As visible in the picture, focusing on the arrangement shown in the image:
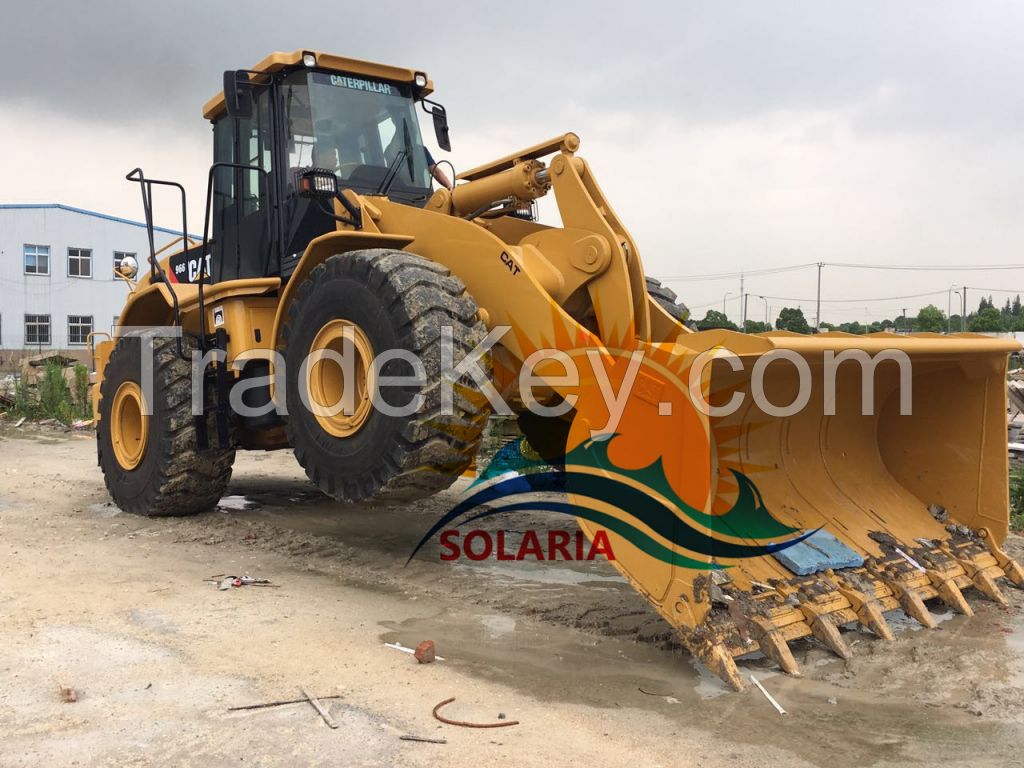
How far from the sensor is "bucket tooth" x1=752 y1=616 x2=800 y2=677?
12.0 feet

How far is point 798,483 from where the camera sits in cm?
496

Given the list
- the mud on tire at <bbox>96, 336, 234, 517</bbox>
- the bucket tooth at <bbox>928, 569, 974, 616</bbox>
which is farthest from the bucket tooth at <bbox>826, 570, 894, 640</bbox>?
the mud on tire at <bbox>96, 336, 234, 517</bbox>

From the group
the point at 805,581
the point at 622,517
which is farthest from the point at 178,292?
the point at 805,581

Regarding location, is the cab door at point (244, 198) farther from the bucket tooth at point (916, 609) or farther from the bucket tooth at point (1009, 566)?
the bucket tooth at point (1009, 566)

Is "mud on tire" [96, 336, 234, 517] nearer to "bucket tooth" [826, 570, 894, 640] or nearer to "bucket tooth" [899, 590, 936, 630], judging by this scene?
"bucket tooth" [826, 570, 894, 640]

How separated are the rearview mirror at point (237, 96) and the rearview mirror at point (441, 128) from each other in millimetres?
1400

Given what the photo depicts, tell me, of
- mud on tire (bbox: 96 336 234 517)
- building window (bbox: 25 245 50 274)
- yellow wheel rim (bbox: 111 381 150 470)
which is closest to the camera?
mud on tire (bbox: 96 336 234 517)

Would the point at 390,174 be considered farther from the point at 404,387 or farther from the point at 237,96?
the point at 404,387

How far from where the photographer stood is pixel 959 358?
4.78 meters

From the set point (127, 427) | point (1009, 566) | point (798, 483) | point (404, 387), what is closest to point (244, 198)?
A: point (127, 427)

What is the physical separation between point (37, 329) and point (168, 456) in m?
33.8

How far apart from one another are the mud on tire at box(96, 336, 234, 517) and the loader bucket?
3517 millimetres

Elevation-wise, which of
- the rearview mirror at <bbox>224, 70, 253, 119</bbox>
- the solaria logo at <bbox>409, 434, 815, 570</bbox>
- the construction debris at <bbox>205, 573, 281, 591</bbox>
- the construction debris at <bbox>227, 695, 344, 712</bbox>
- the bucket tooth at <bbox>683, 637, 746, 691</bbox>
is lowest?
the construction debris at <bbox>205, 573, 281, 591</bbox>

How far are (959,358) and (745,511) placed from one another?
1.43 meters
